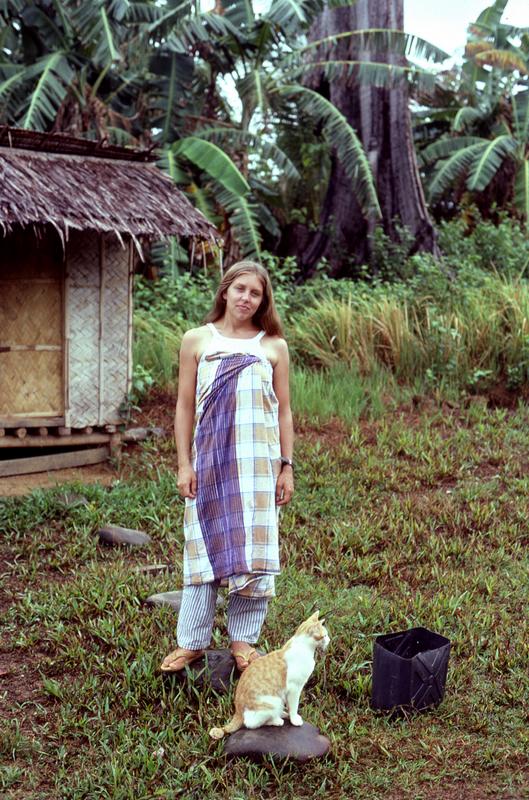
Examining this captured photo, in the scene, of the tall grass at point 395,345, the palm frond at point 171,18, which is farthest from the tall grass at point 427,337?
the palm frond at point 171,18

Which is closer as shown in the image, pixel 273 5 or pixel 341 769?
pixel 341 769

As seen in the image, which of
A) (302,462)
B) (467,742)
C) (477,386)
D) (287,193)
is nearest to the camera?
(467,742)

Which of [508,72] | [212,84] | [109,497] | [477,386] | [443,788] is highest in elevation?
[508,72]

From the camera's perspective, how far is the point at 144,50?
1241 centimetres

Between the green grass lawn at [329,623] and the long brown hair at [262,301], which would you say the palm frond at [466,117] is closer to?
the green grass lawn at [329,623]

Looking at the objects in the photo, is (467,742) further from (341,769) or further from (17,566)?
(17,566)

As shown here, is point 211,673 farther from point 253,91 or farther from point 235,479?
point 253,91

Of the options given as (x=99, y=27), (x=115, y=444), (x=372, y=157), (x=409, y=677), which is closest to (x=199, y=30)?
(x=99, y=27)

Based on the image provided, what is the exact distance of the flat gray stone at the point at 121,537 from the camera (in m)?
6.02

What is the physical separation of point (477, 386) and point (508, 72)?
33.7 ft

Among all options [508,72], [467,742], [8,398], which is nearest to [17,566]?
[8,398]

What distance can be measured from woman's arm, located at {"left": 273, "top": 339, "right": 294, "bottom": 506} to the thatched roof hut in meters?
3.43

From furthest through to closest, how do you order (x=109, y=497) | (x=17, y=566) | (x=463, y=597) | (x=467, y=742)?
(x=109, y=497) < (x=17, y=566) < (x=463, y=597) < (x=467, y=742)

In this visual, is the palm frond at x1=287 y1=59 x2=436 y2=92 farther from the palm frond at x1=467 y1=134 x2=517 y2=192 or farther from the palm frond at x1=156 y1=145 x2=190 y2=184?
the palm frond at x1=156 y1=145 x2=190 y2=184
